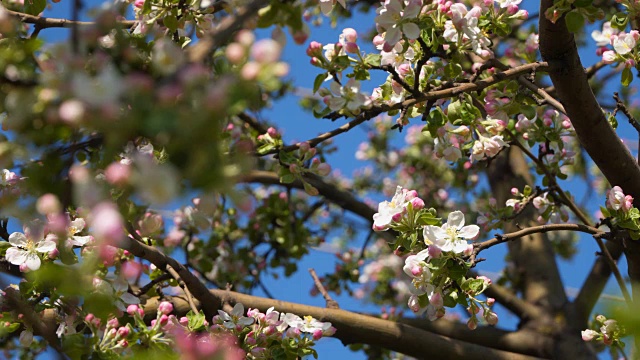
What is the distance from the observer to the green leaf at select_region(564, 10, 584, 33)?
5.42 ft

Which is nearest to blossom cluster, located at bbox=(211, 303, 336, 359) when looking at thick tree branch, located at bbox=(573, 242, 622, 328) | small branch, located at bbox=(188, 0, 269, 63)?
small branch, located at bbox=(188, 0, 269, 63)

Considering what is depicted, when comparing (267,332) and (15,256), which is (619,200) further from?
(15,256)

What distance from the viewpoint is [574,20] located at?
166 centimetres

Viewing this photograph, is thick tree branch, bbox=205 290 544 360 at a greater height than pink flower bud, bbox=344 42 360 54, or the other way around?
pink flower bud, bbox=344 42 360 54

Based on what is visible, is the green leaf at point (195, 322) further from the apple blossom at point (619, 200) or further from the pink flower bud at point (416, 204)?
the apple blossom at point (619, 200)

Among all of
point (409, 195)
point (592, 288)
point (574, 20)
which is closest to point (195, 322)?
point (409, 195)

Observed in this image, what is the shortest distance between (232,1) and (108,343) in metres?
0.81

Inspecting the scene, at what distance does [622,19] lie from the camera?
201 cm

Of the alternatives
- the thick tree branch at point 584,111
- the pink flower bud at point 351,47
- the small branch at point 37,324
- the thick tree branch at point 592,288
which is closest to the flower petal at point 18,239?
the small branch at point 37,324

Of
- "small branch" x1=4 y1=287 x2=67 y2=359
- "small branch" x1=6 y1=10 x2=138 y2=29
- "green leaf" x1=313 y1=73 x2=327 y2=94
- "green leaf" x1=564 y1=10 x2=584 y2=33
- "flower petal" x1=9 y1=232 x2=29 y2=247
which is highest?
"small branch" x1=6 y1=10 x2=138 y2=29

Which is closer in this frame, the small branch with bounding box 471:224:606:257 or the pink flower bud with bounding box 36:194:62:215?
the pink flower bud with bounding box 36:194:62:215

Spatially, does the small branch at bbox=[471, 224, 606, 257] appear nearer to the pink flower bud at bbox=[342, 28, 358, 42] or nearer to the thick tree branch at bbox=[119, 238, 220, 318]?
the pink flower bud at bbox=[342, 28, 358, 42]

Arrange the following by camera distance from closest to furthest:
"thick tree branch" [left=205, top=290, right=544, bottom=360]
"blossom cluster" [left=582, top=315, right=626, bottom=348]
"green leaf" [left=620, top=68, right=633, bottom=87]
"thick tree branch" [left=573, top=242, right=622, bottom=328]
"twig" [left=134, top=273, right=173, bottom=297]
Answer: "blossom cluster" [left=582, top=315, right=626, bottom=348] → "green leaf" [left=620, top=68, right=633, bottom=87] → "twig" [left=134, top=273, right=173, bottom=297] → "thick tree branch" [left=205, top=290, right=544, bottom=360] → "thick tree branch" [left=573, top=242, right=622, bottom=328]

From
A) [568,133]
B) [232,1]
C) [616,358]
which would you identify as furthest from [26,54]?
[616,358]
